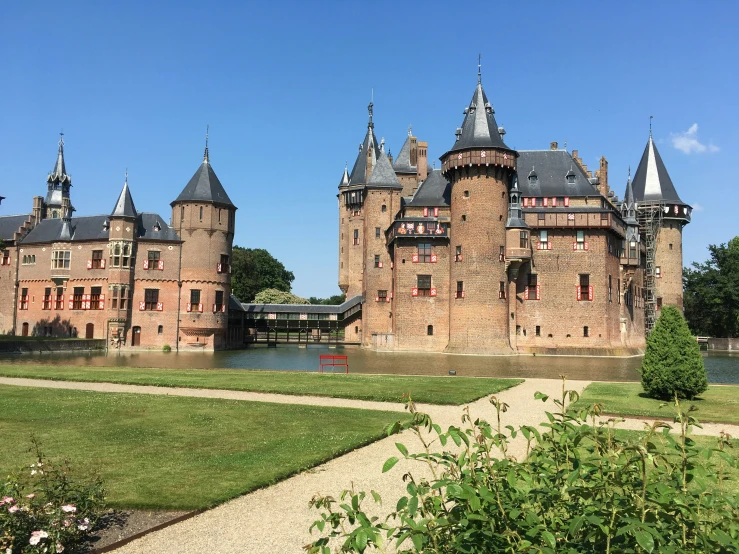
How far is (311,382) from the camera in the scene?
19672 millimetres

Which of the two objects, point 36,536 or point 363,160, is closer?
point 36,536

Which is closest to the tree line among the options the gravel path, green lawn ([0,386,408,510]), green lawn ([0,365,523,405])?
green lawn ([0,365,523,405])

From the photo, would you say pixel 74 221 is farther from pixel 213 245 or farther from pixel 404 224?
pixel 404 224

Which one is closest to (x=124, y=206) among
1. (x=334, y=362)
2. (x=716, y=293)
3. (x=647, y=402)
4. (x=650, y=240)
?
(x=334, y=362)

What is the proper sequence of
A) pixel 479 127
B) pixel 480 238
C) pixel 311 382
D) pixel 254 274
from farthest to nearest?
pixel 254 274 < pixel 479 127 < pixel 480 238 < pixel 311 382

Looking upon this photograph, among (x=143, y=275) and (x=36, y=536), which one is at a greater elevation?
(x=143, y=275)

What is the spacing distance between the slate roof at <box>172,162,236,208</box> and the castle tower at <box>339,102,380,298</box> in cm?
1481

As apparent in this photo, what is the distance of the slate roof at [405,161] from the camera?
56.5 m

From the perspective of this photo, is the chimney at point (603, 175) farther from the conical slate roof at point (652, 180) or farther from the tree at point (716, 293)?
the tree at point (716, 293)

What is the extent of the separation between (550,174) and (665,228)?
1687 centimetres

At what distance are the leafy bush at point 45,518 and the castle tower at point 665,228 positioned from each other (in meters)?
58.2

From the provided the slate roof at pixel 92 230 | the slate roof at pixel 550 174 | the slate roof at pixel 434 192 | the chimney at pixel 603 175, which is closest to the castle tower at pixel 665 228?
the chimney at pixel 603 175

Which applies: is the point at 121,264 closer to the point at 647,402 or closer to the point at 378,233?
the point at 378,233

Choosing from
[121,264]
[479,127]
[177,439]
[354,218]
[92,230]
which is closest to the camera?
[177,439]
